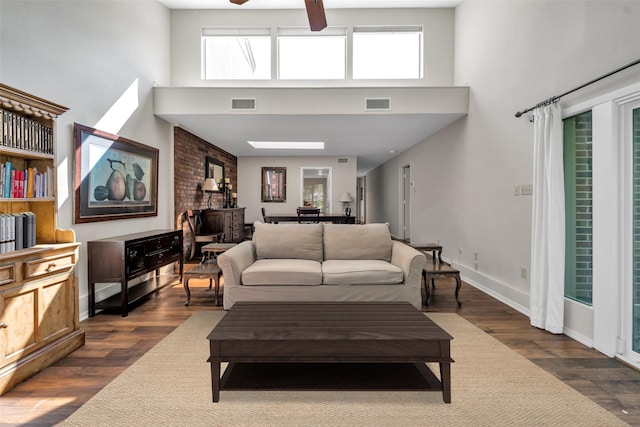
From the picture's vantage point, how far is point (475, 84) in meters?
4.63

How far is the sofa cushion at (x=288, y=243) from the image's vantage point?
3879 millimetres

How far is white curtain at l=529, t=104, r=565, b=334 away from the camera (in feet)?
Result: 9.53

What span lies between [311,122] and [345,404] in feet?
13.9

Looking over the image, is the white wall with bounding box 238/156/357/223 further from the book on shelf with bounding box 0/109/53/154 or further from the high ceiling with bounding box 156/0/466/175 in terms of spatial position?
the book on shelf with bounding box 0/109/53/154

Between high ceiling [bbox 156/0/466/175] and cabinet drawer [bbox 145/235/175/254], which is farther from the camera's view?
high ceiling [bbox 156/0/466/175]

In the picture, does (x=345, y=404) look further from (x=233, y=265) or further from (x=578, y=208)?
(x=578, y=208)

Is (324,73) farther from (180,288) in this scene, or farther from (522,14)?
(180,288)

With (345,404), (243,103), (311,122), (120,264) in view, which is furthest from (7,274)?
(311,122)

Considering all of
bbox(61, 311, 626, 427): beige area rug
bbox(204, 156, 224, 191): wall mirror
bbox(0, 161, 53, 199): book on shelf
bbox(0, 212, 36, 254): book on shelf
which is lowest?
bbox(61, 311, 626, 427): beige area rug

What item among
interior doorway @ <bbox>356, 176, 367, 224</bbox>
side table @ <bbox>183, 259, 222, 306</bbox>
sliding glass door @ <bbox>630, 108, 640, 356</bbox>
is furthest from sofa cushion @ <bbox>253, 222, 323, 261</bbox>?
interior doorway @ <bbox>356, 176, 367, 224</bbox>

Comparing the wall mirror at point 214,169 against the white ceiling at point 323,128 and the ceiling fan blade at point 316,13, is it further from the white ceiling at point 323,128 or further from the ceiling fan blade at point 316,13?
the ceiling fan blade at point 316,13

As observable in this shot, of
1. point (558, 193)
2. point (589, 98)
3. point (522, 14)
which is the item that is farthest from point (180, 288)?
point (522, 14)

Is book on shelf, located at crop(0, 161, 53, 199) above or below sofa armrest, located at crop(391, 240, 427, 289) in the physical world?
above

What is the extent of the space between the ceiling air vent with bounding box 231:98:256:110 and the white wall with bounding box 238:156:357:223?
472cm
